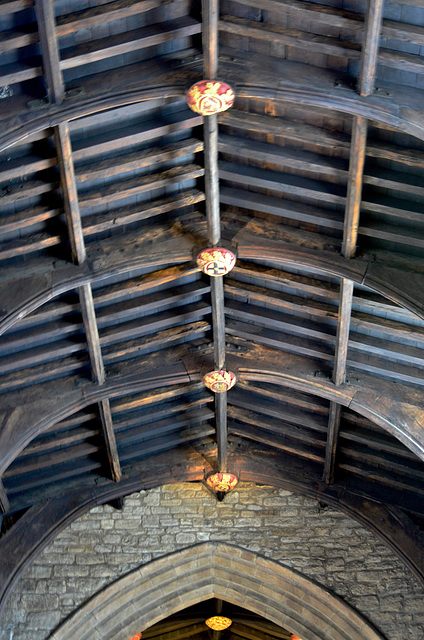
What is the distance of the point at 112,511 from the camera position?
38.0 feet

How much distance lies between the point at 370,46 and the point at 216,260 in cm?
259

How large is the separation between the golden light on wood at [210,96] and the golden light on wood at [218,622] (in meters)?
10.2

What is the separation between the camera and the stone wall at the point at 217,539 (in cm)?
1099

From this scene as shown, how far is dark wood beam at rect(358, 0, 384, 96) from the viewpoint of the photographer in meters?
6.03

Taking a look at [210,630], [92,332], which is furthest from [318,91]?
[210,630]

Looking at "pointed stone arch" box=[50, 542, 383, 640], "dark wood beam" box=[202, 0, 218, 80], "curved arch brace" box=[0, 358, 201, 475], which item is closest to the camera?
"dark wood beam" box=[202, 0, 218, 80]

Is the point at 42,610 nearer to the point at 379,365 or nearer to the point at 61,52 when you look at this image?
the point at 379,365

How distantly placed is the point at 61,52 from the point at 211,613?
10715mm

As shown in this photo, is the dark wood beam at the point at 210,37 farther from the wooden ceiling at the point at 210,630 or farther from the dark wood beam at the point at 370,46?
the wooden ceiling at the point at 210,630

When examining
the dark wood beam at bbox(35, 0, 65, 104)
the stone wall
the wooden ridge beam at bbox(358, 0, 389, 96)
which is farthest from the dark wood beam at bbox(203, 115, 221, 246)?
the stone wall

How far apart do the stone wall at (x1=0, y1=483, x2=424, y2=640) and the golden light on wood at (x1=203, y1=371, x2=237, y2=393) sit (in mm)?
2359

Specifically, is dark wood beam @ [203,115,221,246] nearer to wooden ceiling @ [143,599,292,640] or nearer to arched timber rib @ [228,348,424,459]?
arched timber rib @ [228,348,424,459]

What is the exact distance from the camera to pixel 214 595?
12000 millimetres

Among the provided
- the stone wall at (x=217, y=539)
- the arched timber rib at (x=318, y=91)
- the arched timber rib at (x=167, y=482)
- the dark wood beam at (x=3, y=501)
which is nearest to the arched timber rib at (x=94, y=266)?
the arched timber rib at (x=318, y=91)
